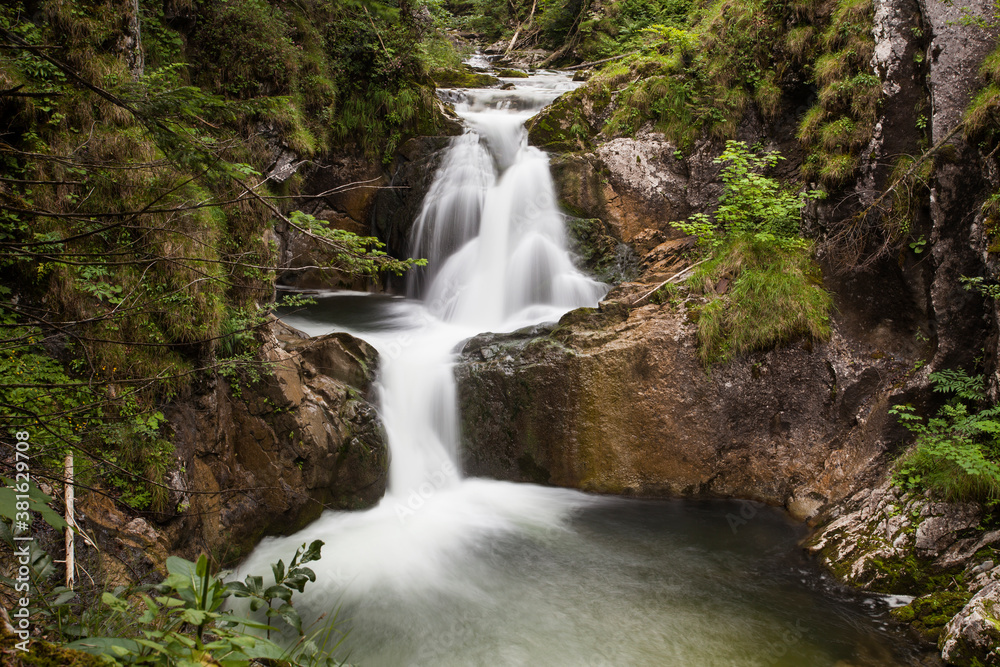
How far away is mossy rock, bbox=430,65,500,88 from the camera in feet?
40.9

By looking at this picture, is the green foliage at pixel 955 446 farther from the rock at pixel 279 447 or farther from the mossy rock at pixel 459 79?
the mossy rock at pixel 459 79

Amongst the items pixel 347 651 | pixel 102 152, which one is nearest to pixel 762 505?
pixel 347 651

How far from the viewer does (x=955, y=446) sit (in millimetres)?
4582

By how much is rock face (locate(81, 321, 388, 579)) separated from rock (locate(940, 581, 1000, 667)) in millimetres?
4897

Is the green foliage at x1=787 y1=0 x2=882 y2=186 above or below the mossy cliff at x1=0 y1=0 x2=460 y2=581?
above

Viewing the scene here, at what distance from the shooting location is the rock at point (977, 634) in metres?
3.34

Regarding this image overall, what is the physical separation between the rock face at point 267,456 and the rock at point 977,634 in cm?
490

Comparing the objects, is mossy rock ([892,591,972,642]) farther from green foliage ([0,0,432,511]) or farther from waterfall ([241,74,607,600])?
green foliage ([0,0,432,511])

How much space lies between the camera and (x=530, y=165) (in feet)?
30.7

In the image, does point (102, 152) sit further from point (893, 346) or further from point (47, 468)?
point (893, 346)

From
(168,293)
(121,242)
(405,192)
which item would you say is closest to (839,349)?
(168,293)

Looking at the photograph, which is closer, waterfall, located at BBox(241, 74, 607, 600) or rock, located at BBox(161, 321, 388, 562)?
rock, located at BBox(161, 321, 388, 562)

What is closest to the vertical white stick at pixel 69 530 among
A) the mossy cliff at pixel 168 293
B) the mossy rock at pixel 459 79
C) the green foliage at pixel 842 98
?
the mossy cliff at pixel 168 293
